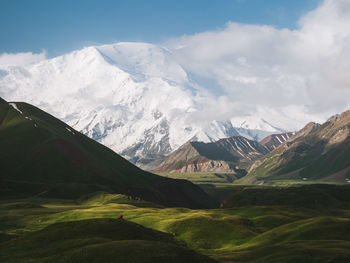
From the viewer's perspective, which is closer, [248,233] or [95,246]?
[95,246]

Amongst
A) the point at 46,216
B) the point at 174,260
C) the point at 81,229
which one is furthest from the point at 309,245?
the point at 46,216

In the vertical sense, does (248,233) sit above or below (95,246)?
below

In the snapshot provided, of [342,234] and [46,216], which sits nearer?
A: [342,234]

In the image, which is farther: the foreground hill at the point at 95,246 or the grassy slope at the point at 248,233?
the grassy slope at the point at 248,233

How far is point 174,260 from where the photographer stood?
43.1m

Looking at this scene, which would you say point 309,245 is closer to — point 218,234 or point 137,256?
point 137,256

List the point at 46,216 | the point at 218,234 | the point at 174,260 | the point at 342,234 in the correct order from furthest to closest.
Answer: the point at 46,216 → the point at 218,234 → the point at 342,234 → the point at 174,260

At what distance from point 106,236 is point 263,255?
25.5m

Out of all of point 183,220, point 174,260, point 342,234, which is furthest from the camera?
point 183,220

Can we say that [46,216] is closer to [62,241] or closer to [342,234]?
[62,241]

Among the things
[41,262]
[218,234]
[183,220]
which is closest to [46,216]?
[183,220]

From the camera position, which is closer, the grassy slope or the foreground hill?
the foreground hill

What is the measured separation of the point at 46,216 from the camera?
135875mm

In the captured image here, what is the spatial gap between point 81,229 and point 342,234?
52274mm
